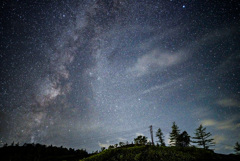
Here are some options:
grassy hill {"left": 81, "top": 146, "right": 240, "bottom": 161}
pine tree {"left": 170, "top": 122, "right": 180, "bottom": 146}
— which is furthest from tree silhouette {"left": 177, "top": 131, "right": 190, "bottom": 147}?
grassy hill {"left": 81, "top": 146, "right": 240, "bottom": 161}

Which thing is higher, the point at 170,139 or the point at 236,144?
the point at 170,139

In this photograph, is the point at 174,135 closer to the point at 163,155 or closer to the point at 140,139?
the point at 140,139

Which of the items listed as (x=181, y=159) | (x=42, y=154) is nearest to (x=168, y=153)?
(x=181, y=159)

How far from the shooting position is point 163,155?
18453 millimetres

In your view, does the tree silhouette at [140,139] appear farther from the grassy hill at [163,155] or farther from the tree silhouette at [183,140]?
the grassy hill at [163,155]

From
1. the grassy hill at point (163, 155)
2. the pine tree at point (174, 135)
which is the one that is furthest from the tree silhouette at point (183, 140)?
the grassy hill at point (163, 155)

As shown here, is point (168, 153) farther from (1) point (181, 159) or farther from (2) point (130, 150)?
(2) point (130, 150)

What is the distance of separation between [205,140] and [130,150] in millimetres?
38043

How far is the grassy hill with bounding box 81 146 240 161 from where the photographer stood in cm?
1720

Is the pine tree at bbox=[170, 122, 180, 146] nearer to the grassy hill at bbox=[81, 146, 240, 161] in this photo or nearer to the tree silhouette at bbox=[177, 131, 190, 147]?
the tree silhouette at bbox=[177, 131, 190, 147]

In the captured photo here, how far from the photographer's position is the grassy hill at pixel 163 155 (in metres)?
17.2

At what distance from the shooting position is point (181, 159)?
16875 mm

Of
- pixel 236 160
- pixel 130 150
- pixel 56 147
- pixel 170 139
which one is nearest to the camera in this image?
pixel 236 160

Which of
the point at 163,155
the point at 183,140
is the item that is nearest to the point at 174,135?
the point at 183,140
